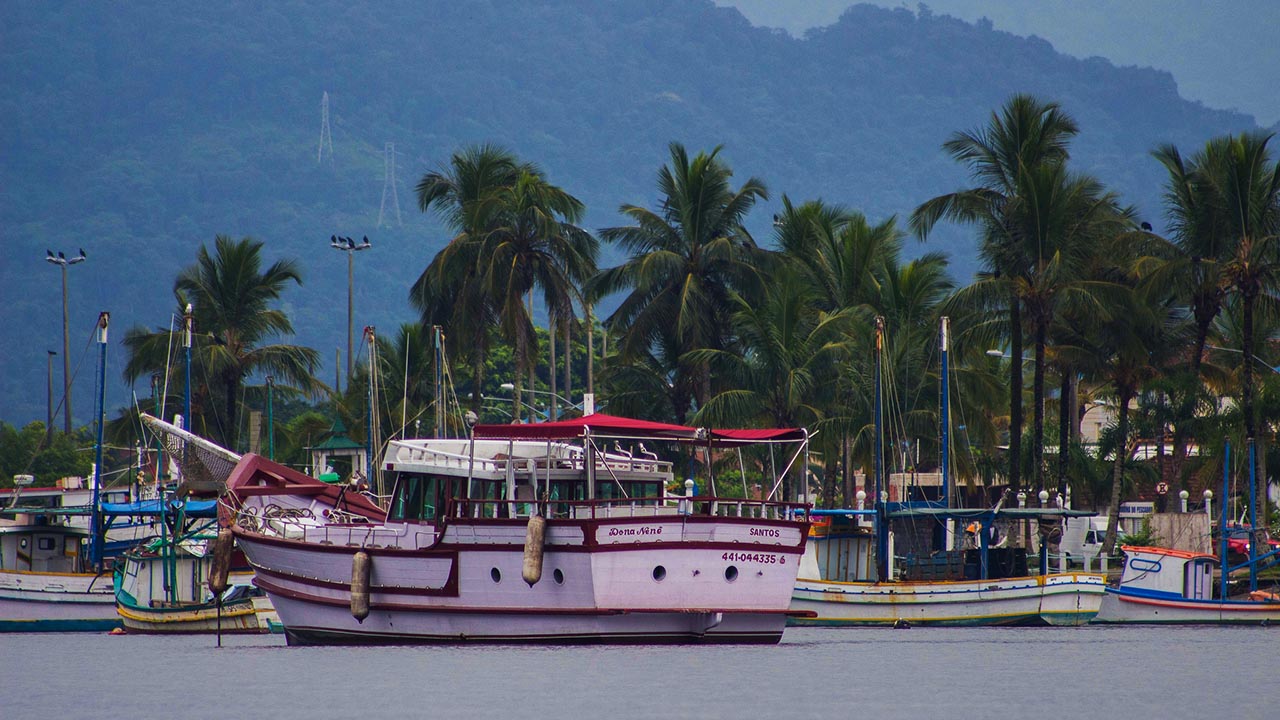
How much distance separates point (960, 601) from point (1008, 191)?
1617 cm

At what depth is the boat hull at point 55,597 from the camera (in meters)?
46.8

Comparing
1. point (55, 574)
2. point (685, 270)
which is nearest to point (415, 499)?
point (55, 574)

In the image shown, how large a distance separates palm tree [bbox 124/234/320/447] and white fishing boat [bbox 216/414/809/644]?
31.7m

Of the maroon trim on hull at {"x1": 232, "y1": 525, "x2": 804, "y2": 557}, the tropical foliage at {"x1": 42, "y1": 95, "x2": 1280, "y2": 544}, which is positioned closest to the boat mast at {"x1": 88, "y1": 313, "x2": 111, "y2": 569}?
the tropical foliage at {"x1": 42, "y1": 95, "x2": 1280, "y2": 544}

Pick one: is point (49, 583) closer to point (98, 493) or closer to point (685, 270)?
point (98, 493)

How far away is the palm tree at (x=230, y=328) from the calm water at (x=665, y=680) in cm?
2960

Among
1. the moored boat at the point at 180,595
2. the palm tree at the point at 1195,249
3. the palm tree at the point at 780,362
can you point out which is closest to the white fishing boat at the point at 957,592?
the palm tree at the point at 780,362

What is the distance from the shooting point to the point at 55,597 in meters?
47.5

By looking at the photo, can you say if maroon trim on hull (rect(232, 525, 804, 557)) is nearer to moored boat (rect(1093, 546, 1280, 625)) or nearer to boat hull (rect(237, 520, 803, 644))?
boat hull (rect(237, 520, 803, 644))

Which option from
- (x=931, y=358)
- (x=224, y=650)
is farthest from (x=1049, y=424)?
(x=224, y=650)

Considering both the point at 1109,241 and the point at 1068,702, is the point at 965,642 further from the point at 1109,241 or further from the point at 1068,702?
the point at 1109,241

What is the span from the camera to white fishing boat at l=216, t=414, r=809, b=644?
105ft

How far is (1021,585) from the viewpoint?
4175 cm

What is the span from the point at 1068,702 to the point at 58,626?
30.3 metres
